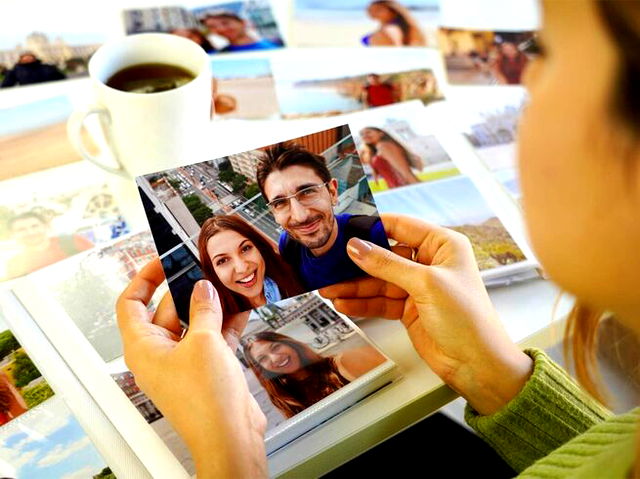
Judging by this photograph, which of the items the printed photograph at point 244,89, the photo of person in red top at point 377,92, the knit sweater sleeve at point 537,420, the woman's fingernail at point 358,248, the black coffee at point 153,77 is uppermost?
the black coffee at point 153,77

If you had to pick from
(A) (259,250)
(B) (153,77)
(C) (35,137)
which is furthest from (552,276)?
(C) (35,137)

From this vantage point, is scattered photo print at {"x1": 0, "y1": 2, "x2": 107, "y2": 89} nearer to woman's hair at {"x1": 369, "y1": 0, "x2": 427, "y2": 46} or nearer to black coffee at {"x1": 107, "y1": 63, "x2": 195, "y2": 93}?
black coffee at {"x1": 107, "y1": 63, "x2": 195, "y2": 93}

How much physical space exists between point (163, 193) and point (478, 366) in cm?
31

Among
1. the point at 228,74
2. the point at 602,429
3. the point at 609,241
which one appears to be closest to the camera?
→ the point at 609,241

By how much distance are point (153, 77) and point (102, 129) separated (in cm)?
8

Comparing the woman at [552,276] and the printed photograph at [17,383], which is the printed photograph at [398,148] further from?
the printed photograph at [17,383]

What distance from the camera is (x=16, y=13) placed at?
0.92 meters

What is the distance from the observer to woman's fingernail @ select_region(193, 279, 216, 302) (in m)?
Answer: 0.59

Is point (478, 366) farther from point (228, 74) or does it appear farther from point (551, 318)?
point (228, 74)

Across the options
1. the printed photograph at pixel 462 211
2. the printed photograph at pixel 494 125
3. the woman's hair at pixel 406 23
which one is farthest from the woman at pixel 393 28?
the printed photograph at pixel 462 211

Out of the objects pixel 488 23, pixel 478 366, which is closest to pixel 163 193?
pixel 478 366

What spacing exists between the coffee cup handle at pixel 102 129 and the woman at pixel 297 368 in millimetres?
265

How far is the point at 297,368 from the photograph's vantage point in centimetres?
58

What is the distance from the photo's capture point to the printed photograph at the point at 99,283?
625 mm
